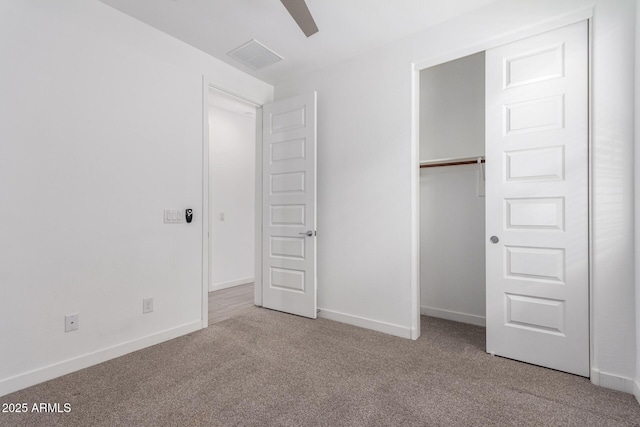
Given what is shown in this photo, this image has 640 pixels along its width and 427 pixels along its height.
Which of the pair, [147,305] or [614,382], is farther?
[147,305]

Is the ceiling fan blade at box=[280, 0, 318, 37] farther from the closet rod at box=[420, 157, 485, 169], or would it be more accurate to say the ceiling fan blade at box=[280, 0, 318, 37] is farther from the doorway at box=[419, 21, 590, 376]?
the closet rod at box=[420, 157, 485, 169]

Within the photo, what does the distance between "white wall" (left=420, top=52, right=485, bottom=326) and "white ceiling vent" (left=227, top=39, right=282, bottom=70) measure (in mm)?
1637

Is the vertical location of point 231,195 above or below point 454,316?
above

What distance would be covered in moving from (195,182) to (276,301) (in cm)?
153

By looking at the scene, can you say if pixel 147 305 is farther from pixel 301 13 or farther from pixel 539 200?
pixel 539 200

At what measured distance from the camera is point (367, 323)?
9.61 feet

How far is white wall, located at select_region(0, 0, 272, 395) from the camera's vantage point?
1.90 metres

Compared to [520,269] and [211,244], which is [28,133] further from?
[520,269]

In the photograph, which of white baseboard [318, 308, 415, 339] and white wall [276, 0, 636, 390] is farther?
white baseboard [318, 308, 415, 339]

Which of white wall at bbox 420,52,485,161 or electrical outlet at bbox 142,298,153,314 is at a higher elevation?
white wall at bbox 420,52,485,161

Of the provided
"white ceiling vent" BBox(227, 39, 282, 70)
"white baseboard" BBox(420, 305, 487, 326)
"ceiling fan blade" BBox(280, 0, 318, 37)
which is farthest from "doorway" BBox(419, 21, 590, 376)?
"white ceiling vent" BBox(227, 39, 282, 70)

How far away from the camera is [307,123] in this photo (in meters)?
3.20

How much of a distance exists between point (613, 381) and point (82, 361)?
3399 millimetres

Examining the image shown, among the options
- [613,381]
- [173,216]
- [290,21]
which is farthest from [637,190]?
[173,216]
